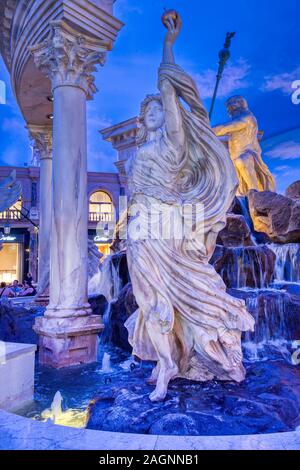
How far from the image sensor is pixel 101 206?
2798cm

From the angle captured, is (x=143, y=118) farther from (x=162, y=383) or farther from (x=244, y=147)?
(x=244, y=147)

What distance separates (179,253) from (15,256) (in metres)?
26.6

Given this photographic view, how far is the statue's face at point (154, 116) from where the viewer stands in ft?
9.80

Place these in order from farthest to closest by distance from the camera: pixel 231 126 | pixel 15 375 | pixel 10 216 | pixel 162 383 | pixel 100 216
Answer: pixel 100 216, pixel 10 216, pixel 231 126, pixel 15 375, pixel 162 383

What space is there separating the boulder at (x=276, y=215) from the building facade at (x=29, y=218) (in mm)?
15105

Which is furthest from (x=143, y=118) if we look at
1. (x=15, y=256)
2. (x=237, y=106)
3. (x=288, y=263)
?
(x=15, y=256)

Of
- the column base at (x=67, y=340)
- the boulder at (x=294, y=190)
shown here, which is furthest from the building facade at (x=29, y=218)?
the column base at (x=67, y=340)

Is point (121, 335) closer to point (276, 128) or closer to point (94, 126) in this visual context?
point (276, 128)

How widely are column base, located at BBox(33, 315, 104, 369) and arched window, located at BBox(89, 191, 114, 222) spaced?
22903 mm

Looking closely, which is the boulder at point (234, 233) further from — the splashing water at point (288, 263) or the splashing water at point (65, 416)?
the splashing water at point (65, 416)

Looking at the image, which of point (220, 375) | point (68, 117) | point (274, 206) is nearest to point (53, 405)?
point (220, 375)

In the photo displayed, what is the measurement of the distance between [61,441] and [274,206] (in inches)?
282

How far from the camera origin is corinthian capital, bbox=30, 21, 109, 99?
4.81 m

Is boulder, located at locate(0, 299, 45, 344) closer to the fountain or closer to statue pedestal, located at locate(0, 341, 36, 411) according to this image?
the fountain
